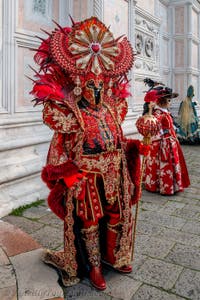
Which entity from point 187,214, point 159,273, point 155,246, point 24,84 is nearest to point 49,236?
point 155,246

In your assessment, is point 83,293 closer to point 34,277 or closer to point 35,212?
point 34,277

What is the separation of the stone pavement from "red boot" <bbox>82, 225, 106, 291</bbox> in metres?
0.06

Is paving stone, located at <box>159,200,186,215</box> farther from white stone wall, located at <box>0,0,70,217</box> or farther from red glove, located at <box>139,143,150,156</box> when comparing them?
red glove, located at <box>139,143,150,156</box>

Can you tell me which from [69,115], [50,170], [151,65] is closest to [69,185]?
[50,170]

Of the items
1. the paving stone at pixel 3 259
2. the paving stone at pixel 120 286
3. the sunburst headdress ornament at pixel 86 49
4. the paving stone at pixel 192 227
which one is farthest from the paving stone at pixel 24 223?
the sunburst headdress ornament at pixel 86 49

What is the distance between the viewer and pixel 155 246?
3.27 m

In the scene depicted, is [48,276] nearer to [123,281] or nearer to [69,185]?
[123,281]

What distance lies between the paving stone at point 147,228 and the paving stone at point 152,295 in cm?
112

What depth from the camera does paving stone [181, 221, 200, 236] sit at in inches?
146

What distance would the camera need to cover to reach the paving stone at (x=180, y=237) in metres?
3.39

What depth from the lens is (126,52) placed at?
103 inches

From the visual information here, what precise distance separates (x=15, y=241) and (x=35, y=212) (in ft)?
3.43

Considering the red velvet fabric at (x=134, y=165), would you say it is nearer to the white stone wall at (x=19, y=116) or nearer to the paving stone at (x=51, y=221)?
the paving stone at (x=51, y=221)

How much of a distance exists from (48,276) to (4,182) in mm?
1863
